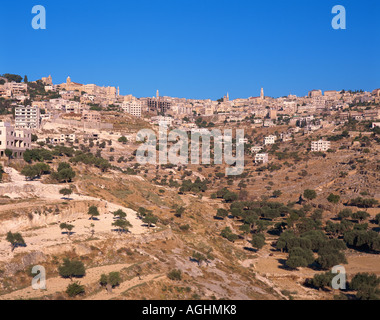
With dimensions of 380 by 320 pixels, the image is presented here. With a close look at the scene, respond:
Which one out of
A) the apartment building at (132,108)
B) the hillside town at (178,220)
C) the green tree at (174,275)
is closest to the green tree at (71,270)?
the hillside town at (178,220)

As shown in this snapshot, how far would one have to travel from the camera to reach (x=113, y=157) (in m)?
104

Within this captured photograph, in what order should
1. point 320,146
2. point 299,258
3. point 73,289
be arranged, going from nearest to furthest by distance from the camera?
1. point 73,289
2. point 299,258
3. point 320,146

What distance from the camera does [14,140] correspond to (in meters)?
63.9

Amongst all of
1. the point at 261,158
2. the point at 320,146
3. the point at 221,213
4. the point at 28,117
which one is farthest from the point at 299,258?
the point at 28,117

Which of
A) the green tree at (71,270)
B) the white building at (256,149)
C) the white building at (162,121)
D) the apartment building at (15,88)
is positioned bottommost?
the green tree at (71,270)

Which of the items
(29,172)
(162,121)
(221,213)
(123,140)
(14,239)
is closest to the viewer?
(14,239)

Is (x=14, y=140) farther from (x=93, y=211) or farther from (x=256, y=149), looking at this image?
(x=256, y=149)

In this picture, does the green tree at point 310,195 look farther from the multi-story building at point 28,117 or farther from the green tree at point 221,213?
the multi-story building at point 28,117

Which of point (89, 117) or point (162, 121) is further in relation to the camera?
point (162, 121)

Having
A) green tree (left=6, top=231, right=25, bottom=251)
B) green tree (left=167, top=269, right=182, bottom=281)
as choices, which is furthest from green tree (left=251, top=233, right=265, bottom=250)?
green tree (left=6, top=231, right=25, bottom=251)

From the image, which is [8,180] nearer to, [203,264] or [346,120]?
[203,264]

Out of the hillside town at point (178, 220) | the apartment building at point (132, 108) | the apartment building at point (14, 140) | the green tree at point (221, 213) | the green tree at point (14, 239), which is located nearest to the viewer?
the green tree at point (14, 239)

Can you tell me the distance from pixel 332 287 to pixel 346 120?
132552 millimetres

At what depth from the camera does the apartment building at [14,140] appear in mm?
59906
